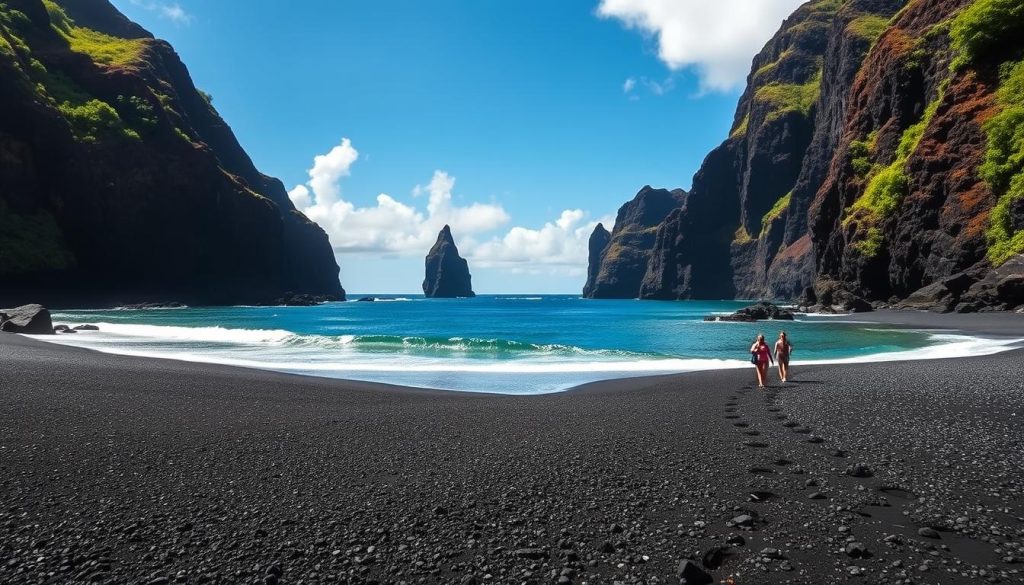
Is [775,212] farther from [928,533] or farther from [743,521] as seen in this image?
[743,521]

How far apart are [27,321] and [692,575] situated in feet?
168

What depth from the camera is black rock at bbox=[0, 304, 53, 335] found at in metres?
40.3

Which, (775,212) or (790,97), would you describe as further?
(790,97)

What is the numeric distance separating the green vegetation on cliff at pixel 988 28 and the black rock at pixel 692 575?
79427 millimetres

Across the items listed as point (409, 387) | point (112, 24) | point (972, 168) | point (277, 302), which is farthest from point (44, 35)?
point (972, 168)

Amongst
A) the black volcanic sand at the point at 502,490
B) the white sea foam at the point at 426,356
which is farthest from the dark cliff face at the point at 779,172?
the black volcanic sand at the point at 502,490

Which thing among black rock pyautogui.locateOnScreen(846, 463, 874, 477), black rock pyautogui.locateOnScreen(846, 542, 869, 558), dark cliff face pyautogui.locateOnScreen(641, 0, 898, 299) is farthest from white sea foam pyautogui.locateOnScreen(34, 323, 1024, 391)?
dark cliff face pyautogui.locateOnScreen(641, 0, 898, 299)

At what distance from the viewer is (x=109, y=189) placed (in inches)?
4107

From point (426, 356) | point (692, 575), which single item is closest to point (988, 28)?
point (426, 356)

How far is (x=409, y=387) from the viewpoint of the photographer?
1978 centimetres

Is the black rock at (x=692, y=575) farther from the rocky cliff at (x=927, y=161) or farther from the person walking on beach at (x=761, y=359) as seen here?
the rocky cliff at (x=927, y=161)

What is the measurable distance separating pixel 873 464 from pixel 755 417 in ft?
14.5

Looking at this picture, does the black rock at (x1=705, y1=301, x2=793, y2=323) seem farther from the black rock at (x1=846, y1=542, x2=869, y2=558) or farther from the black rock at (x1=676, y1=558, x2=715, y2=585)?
the black rock at (x1=676, y1=558, x2=715, y2=585)

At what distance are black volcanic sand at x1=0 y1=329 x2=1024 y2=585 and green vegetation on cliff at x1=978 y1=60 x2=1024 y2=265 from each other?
5155 cm
